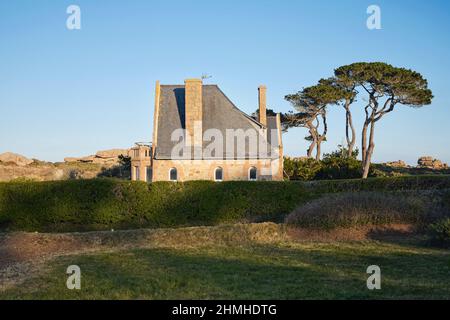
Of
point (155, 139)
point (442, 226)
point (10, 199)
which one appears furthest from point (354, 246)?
point (155, 139)

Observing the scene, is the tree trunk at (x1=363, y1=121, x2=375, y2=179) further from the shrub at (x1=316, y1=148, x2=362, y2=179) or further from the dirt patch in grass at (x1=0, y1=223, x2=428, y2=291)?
the dirt patch in grass at (x1=0, y1=223, x2=428, y2=291)

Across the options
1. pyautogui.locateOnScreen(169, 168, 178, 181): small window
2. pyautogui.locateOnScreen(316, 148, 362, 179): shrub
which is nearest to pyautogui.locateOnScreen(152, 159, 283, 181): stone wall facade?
pyautogui.locateOnScreen(169, 168, 178, 181): small window

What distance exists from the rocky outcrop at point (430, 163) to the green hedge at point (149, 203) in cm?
3984

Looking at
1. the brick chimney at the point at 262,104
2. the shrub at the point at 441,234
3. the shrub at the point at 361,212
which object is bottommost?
the shrub at the point at 441,234

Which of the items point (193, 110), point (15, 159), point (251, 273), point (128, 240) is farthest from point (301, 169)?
point (15, 159)

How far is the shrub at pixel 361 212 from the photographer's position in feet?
64.4

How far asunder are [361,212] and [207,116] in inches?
879

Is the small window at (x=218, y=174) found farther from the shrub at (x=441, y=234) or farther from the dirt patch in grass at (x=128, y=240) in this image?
the shrub at (x=441, y=234)

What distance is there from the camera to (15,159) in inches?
2436

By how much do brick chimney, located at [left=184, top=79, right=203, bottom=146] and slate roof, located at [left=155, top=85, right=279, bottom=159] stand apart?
771 millimetres

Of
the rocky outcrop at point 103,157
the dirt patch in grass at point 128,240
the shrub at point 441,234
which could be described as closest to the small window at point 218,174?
the dirt patch in grass at point 128,240

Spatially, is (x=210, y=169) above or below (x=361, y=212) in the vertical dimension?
above

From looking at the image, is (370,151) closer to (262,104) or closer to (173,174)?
(262,104)
